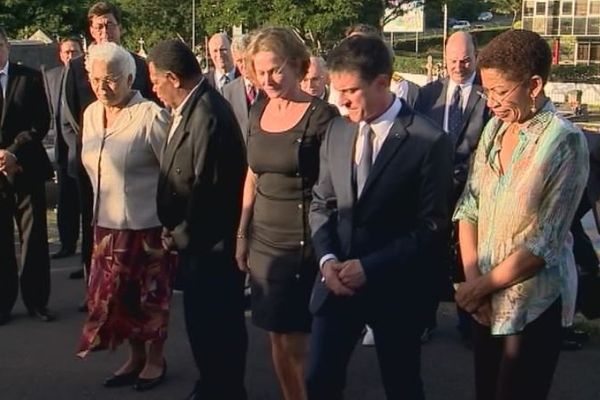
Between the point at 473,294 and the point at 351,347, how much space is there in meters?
0.60

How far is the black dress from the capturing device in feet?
13.9

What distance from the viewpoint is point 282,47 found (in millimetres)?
4254

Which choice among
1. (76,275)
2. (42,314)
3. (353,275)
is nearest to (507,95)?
(353,275)

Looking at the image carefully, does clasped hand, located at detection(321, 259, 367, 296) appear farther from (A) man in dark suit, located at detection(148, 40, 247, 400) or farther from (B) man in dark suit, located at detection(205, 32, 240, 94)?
(B) man in dark suit, located at detection(205, 32, 240, 94)

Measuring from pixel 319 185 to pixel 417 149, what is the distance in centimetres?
47

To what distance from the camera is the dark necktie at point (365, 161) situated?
370 centimetres

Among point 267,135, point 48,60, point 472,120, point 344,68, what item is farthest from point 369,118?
point 48,60

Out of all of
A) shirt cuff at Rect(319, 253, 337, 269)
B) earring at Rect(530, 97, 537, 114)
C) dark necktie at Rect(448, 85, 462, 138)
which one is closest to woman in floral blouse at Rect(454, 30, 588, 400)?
earring at Rect(530, 97, 537, 114)

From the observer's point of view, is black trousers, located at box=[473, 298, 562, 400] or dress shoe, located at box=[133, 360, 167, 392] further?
dress shoe, located at box=[133, 360, 167, 392]

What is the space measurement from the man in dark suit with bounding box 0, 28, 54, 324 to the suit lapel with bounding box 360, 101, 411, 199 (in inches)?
130

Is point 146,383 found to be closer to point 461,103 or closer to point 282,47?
point 282,47

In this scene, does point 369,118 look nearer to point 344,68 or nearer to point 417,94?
point 344,68

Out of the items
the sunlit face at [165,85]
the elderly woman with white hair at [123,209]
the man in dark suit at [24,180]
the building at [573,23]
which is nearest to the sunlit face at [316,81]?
the elderly woman with white hair at [123,209]

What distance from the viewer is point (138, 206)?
508 cm
